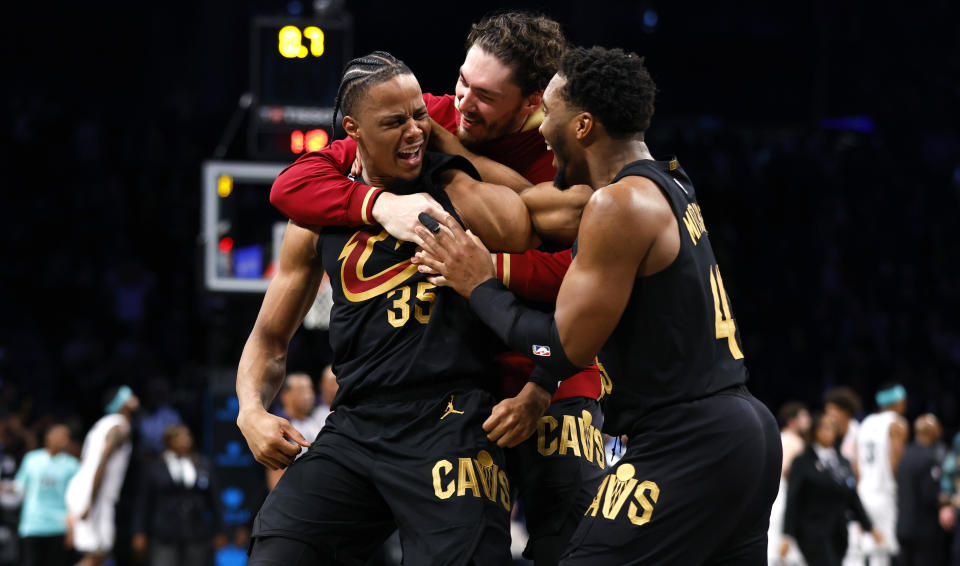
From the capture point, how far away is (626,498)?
3.28 meters

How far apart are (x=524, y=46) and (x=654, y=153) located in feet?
54.3

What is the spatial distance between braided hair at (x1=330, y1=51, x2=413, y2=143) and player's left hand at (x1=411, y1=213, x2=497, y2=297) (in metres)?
0.49

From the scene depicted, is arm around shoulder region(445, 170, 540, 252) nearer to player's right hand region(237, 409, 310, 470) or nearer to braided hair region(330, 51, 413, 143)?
braided hair region(330, 51, 413, 143)

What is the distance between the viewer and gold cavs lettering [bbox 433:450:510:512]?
342cm

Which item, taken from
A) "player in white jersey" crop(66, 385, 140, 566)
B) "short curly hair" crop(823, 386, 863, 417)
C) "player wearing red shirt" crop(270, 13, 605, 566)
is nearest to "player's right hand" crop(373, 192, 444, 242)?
"player wearing red shirt" crop(270, 13, 605, 566)

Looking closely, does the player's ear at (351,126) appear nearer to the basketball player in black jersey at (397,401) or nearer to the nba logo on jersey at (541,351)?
the basketball player in black jersey at (397,401)

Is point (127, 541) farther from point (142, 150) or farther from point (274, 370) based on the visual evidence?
point (274, 370)

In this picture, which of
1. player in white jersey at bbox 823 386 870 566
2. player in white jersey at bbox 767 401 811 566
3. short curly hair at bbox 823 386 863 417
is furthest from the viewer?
short curly hair at bbox 823 386 863 417

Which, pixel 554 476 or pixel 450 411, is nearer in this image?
pixel 450 411

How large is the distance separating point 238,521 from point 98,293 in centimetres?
678

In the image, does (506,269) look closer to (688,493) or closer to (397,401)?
(397,401)

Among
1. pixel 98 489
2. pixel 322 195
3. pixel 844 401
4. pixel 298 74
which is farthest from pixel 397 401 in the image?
pixel 98 489

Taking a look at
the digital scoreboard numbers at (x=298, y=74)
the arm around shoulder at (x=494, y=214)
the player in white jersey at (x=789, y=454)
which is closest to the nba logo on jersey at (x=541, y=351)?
the arm around shoulder at (x=494, y=214)

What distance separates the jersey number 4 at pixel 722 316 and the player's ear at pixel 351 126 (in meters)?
1.16
